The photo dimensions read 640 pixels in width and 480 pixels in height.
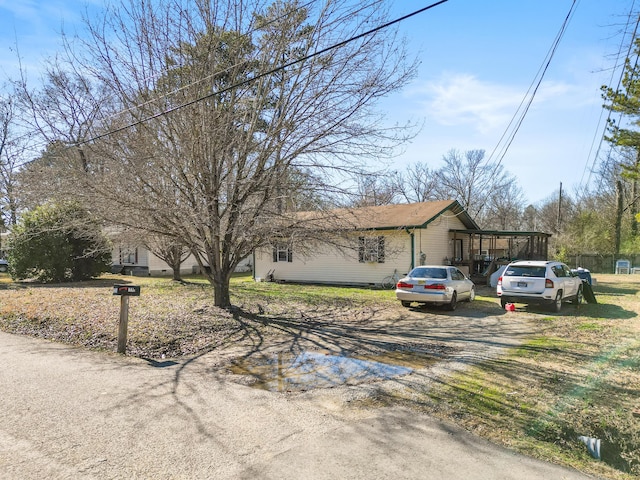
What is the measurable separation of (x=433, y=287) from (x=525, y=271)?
2.83 metres

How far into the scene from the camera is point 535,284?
43.0 ft

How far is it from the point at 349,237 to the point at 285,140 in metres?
3.15

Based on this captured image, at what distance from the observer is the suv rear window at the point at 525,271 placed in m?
13.3

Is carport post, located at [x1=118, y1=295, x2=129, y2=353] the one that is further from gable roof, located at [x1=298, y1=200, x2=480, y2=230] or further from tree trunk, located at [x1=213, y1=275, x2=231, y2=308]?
gable roof, located at [x1=298, y1=200, x2=480, y2=230]

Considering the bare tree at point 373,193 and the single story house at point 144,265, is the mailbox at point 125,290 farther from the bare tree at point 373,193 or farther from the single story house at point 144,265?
the single story house at point 144,265

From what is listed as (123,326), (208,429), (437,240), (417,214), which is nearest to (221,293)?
(123,326)

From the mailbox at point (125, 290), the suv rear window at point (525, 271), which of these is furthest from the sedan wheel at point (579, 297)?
the mailbox at point (125, 290)

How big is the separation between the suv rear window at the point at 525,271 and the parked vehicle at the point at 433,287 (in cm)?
159

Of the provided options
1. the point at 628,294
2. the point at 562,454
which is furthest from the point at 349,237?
the point at 628,294

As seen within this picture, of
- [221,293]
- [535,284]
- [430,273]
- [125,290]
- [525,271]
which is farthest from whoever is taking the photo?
[430,273]

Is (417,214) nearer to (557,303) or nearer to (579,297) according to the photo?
(579,297)

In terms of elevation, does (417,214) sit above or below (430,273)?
above

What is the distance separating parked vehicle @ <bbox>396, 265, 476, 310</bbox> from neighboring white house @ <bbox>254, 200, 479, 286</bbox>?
10.3 ft

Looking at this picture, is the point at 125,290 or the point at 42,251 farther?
the point at 42,251
